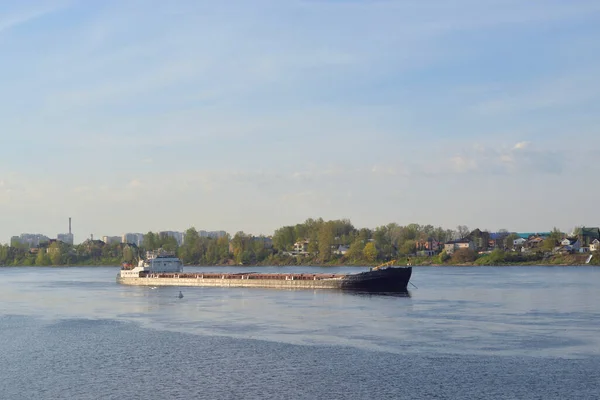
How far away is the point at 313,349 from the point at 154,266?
3236 inches

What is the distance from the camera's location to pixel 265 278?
358 ft

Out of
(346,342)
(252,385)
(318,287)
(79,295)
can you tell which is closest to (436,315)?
(346,342)

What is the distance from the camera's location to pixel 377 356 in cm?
4422

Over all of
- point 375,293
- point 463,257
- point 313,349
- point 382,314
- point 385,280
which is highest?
point 463,257

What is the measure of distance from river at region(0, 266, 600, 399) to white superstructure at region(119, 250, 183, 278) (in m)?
41.9

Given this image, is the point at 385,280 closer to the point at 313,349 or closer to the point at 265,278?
the point at 265,278

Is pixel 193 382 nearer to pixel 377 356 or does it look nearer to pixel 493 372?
pixel 377 356

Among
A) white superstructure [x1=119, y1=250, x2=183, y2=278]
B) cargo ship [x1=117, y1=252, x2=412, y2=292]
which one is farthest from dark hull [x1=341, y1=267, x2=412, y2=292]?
white superstructure [x1=119, y1=250, x2=183, y2=278]

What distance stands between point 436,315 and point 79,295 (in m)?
58.0

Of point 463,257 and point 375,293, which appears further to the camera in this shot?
point 463,257

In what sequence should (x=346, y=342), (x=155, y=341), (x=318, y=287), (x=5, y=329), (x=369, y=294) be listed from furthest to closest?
(x=318, y=287) → (x=369, y=294) → (x=5, y=329) → (x=155, y=341) → (x=346, y=342)

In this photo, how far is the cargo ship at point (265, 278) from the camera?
89938 mm

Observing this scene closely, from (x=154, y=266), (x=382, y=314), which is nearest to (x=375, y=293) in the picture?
(x=382, y=314)

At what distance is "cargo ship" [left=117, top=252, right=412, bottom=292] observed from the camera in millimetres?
89938
